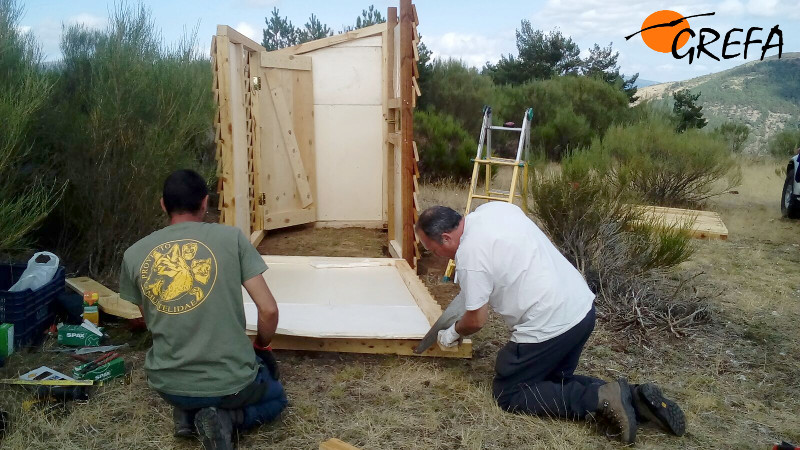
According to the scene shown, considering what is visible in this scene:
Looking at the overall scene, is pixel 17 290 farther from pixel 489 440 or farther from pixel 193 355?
pixel 489 440

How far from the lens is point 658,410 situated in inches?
124

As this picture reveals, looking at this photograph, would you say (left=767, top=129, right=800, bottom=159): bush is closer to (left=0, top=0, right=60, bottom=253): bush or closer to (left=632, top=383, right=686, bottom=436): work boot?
(left=632, top=383, right=686, bottom=436): work boot

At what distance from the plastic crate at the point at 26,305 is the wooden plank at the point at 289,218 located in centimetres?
281

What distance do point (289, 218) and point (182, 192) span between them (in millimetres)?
4722

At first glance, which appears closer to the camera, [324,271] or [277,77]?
[324,271]

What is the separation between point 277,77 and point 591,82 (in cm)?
1255

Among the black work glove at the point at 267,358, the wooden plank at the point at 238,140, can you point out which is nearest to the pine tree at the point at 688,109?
the wooden plank at the point at 238,140

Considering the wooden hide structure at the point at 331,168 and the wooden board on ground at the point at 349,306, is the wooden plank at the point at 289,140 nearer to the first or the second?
the wooden hide structure at the point at 331,168

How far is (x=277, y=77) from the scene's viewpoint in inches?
277

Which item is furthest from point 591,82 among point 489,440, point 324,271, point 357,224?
point 489,440

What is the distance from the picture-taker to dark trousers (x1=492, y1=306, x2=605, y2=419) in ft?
10.6

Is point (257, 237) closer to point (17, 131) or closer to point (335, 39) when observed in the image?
point (335, 39)

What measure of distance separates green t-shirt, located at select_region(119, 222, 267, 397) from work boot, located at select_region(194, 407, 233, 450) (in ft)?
0.27

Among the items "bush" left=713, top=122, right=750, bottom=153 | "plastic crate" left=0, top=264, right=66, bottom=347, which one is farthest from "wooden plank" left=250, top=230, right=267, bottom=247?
"bush" left=713, top=122, right=750, bottom=153
